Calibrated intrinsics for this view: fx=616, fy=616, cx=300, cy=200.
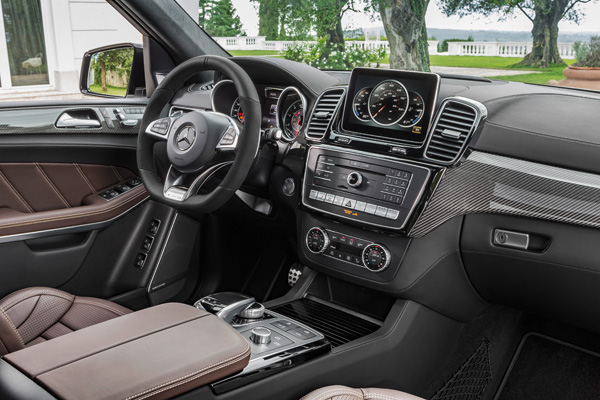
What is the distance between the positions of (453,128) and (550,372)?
36.5 inches

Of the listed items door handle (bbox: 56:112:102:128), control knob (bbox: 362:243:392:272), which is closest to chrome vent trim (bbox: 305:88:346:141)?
control knob (bbox: 362:243:392:272)

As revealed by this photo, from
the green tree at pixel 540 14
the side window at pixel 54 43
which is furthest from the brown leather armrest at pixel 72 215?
the green tree at pixel 540 14

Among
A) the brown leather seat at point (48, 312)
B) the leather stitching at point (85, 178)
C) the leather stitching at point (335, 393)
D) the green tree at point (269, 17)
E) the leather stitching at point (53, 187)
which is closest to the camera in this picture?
the leather stitching at point (335, 393)

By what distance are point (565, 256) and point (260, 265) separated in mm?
1292

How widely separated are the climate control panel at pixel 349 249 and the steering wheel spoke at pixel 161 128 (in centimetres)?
52

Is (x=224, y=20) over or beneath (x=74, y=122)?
over

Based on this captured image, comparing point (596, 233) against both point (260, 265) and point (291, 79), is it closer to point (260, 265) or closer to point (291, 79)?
point (291, 79)

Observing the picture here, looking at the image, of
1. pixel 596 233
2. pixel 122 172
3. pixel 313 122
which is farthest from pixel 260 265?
pixel 596 233

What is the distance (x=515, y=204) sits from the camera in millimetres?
1567

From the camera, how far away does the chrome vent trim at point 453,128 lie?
5.20 ft

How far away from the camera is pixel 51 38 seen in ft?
8.48

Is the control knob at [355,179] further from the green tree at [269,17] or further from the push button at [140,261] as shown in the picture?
the green tree at [269,17]

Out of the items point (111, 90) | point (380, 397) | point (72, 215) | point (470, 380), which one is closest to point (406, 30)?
point (111, 90)

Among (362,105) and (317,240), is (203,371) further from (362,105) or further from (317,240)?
(362,105)
